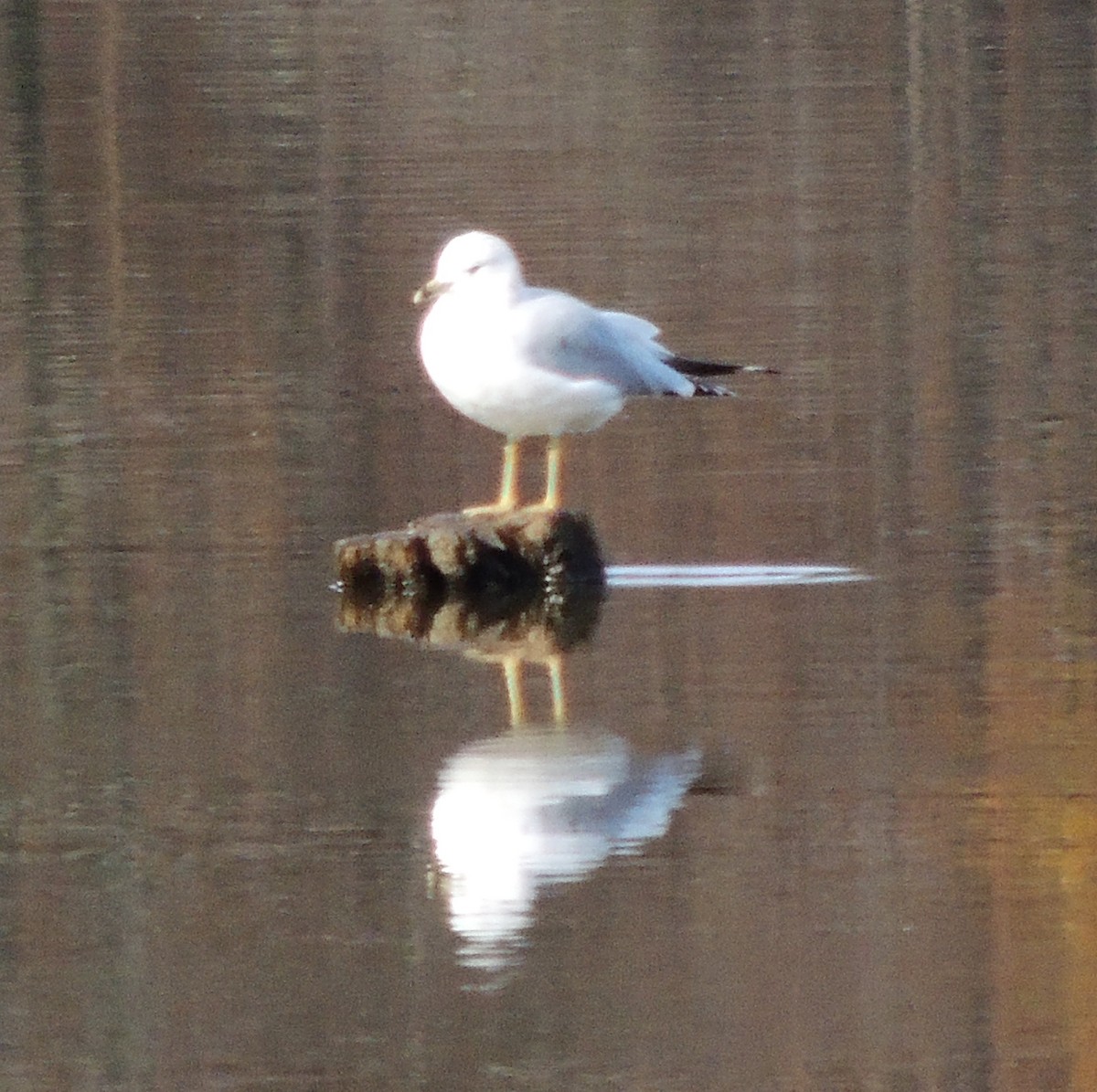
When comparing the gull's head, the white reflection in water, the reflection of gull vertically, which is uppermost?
the gull's head

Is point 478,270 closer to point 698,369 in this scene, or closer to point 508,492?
point 508,492

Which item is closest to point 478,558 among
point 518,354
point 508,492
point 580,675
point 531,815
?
point 508,492

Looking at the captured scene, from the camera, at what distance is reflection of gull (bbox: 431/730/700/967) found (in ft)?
16.2

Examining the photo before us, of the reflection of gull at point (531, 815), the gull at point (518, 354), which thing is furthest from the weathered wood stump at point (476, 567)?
the reflection of gull at point (531, 815)

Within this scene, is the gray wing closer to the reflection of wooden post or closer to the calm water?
the reflection of wooden post

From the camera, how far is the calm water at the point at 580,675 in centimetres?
446

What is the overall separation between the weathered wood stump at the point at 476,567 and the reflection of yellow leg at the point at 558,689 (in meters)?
0.67

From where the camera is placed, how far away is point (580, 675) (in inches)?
264

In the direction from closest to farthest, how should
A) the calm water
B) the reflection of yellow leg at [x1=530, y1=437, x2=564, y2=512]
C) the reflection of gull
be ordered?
1. the calm water
2. the reflection of gull
3. the reflection of yellow leg at [x1=530, y1=437, x2=564, y2=512]

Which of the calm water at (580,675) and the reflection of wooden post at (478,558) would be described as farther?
the reflection of wooden post at (478,558)

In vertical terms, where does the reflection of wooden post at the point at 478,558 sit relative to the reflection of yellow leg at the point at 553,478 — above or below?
below

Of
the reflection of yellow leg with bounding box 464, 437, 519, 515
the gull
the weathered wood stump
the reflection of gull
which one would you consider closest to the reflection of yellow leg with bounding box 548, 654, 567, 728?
the reflection of gull

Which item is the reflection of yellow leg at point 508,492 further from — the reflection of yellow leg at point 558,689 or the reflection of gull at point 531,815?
the reflection of gull at point 531,815

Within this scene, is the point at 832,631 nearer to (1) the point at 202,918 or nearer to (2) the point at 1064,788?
(2) the point at 1064,788
